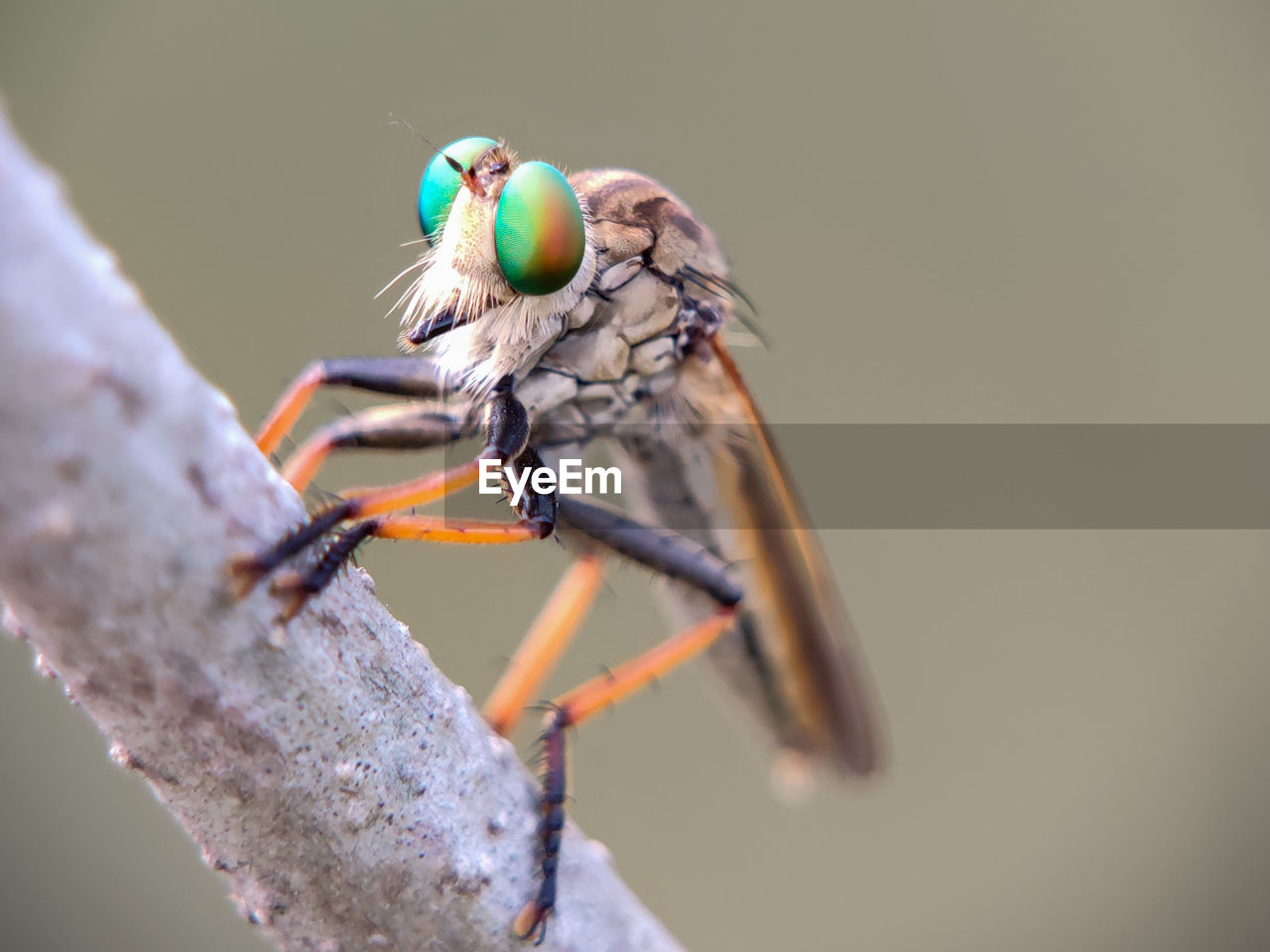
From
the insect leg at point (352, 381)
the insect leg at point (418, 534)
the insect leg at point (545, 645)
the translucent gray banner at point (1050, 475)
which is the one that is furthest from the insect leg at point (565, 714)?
the translucent gray banner at point (1050, 475)

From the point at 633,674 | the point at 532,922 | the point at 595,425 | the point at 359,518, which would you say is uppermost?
the point at 595,425

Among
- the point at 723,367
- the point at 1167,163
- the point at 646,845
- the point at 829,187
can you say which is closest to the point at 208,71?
the point at 829,187

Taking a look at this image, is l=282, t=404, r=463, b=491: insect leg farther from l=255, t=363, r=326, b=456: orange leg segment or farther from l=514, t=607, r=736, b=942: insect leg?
l=514, t=607, r=736, b=942: insect leg

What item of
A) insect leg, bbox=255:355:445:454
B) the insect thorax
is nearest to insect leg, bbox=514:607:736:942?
the insect thorax

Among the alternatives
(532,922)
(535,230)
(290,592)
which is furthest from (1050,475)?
(290,592)
